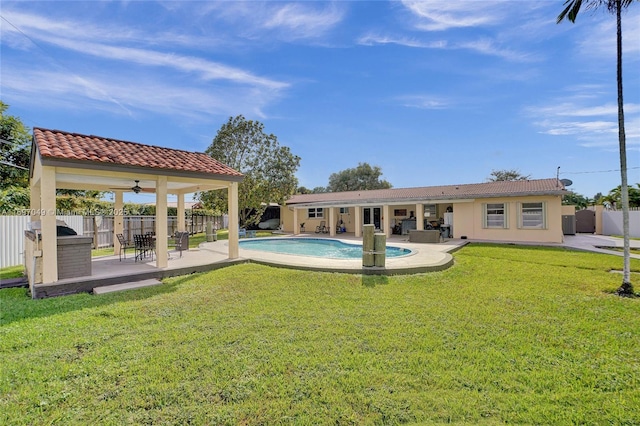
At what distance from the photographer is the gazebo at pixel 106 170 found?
23.7 ft

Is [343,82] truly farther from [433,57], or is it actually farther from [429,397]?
[429,397]

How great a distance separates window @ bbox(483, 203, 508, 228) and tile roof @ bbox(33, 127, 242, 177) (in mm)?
16706

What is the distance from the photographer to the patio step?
24.7 ft

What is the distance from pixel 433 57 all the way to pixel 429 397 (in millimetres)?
15281

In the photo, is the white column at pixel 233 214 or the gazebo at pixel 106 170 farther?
the white column at pixel 233 214

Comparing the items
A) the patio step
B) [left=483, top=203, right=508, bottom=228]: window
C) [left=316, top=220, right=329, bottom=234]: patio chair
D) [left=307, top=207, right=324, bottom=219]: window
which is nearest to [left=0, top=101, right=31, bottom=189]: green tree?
the patio step

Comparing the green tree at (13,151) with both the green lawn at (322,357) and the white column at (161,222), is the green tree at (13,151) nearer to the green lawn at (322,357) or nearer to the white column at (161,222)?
the white column at (161,222)

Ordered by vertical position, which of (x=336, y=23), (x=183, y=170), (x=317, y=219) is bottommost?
(x=317, y=219)

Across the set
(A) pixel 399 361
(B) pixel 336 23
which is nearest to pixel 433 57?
(B) pixel 336 23

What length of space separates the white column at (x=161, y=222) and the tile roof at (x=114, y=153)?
698mm

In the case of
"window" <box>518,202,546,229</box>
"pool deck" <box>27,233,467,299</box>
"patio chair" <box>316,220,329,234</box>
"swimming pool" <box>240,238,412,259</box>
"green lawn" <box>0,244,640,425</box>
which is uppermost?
"window" <box>518,202,546,229</box>

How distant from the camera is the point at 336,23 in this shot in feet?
41.7

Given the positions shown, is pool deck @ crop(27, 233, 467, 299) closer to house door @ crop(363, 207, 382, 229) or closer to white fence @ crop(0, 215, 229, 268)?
white fence @ crop(0, 215, 229, 268)

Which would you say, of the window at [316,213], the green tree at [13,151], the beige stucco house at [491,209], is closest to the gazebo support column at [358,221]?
the beige stucco house at [491,209]
